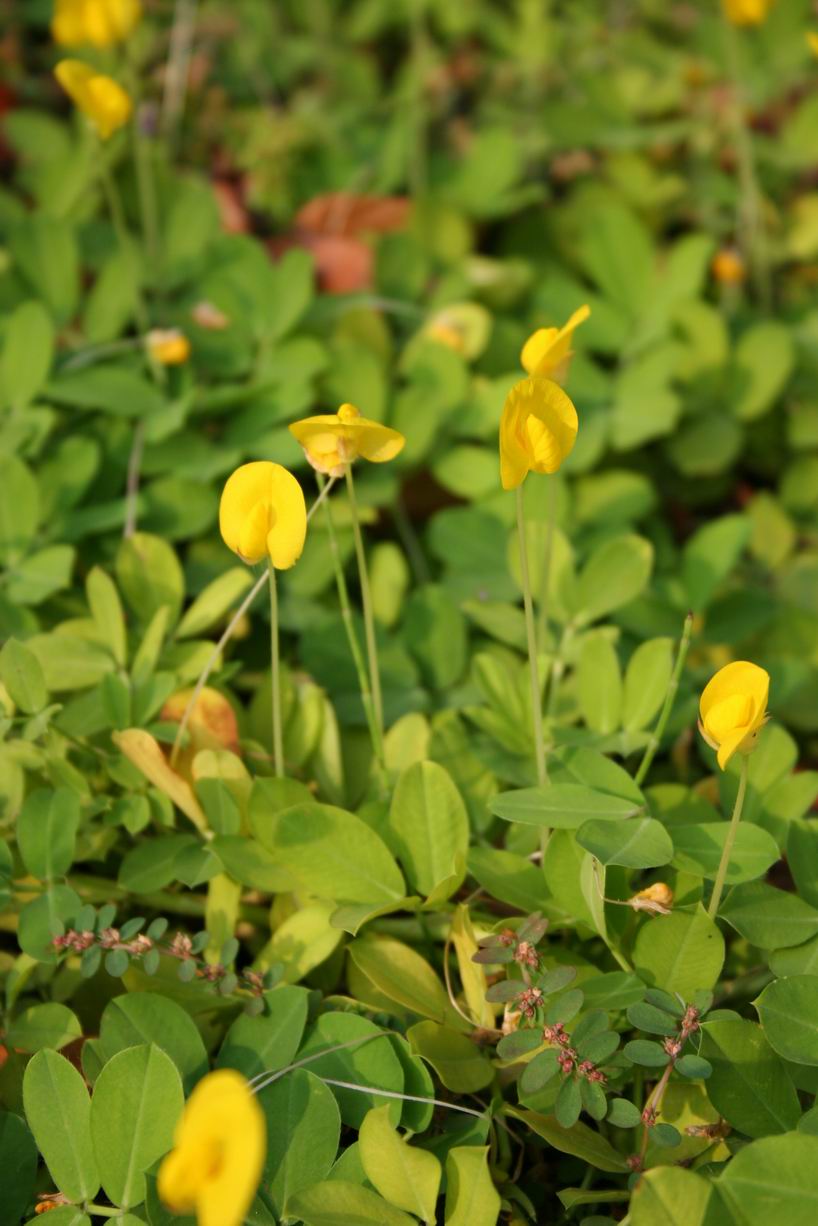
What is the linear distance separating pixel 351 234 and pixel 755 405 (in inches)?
28.9

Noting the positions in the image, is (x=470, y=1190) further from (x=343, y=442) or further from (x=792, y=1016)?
(x=343, y=442)

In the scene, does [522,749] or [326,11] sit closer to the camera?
[522,749]

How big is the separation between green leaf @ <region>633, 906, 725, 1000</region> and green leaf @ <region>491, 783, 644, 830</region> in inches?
3.6

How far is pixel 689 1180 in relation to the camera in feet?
2.56

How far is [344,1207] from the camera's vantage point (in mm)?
843

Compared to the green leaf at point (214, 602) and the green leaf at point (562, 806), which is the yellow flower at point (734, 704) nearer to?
the green leaf at point (562, 806)

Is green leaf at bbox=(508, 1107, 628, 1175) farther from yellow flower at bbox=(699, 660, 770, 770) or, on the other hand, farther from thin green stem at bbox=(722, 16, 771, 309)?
thin green stem at bbox=(722, 16, 771, 309)

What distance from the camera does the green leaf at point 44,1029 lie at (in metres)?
0.98

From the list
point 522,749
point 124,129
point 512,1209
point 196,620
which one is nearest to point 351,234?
point 124,129

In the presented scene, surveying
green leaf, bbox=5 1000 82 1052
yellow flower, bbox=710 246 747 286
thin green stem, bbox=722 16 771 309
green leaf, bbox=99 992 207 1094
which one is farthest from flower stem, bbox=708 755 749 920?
thin green stem, bbox=722 16 771 309

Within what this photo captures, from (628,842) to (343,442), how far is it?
390mm

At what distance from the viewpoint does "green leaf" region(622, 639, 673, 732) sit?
1124 mm

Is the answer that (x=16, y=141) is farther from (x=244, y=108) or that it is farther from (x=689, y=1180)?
(x=689, y=1180)

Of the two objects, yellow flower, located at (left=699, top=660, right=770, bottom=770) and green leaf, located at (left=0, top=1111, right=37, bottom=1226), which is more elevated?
yellow flower, located at (left=699, top=660, right=770, bottom=770)
